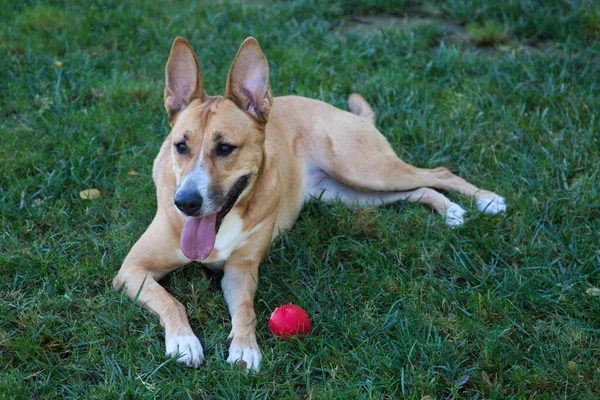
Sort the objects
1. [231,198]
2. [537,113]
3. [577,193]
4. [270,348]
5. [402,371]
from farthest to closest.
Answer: [537,113]
[577,193]
[231,198]
[270,348]
[402,371]

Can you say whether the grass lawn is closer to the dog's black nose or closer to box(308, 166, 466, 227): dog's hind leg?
box(308, 166, 466, 227): dog's hind leg

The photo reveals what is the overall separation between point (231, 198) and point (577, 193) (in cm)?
Result: 237

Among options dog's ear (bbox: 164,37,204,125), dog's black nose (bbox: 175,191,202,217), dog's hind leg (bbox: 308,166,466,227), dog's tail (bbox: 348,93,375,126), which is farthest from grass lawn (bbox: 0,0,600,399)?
dog's ear (bbox: 164,37,204,125)

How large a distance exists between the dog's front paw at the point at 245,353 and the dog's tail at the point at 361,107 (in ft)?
7.95

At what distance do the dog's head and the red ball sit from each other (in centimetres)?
54

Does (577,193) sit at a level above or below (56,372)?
below

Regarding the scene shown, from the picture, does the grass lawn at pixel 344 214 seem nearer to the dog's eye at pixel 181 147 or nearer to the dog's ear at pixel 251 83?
the dog's eye at pixel 181 147

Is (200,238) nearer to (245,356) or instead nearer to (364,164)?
(245,356)

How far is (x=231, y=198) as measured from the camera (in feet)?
12.2

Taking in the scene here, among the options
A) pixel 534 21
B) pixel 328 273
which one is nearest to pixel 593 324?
pixel 328 273

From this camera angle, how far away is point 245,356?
130 inches

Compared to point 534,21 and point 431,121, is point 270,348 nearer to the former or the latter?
point 431,121

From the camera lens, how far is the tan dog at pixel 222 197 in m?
3.49

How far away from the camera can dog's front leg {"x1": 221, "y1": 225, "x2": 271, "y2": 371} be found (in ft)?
10.9
